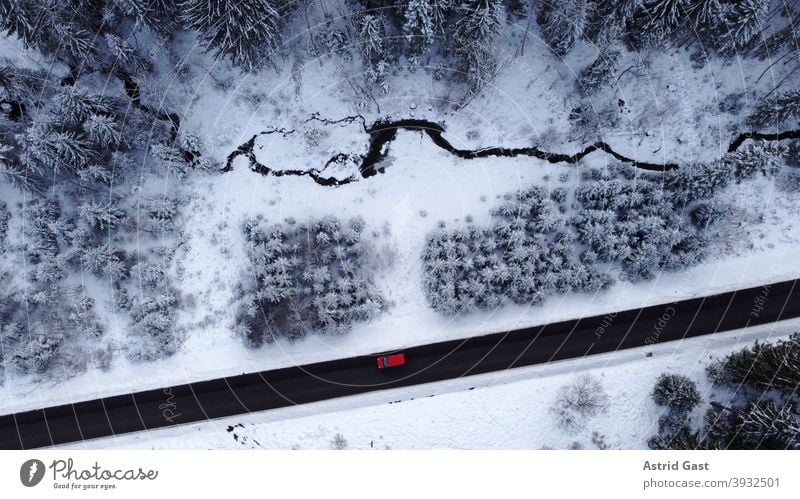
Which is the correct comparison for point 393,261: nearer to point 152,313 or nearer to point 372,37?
point 372,37

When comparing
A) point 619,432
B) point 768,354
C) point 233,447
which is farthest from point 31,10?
point 768,354

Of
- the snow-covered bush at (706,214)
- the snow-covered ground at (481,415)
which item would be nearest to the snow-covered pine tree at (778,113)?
the snow-covered bush at (706,214)

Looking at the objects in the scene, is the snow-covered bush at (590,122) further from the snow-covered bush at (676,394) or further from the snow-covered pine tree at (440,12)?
the snow-covered bush at (676,394)

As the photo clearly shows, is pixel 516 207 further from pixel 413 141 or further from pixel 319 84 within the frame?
pixel 319 84

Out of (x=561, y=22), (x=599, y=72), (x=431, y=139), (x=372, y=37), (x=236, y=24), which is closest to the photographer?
(x=236, y=24)

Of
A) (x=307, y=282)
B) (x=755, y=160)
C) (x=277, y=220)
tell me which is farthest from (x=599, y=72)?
(x=307, y=282)

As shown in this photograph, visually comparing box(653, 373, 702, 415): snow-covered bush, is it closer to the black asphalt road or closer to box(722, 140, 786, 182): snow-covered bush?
the black asphalt road

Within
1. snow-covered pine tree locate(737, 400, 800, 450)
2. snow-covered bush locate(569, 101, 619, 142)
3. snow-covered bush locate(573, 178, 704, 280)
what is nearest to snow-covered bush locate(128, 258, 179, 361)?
snow-covered bush locate(573, 178, 704, 280)
